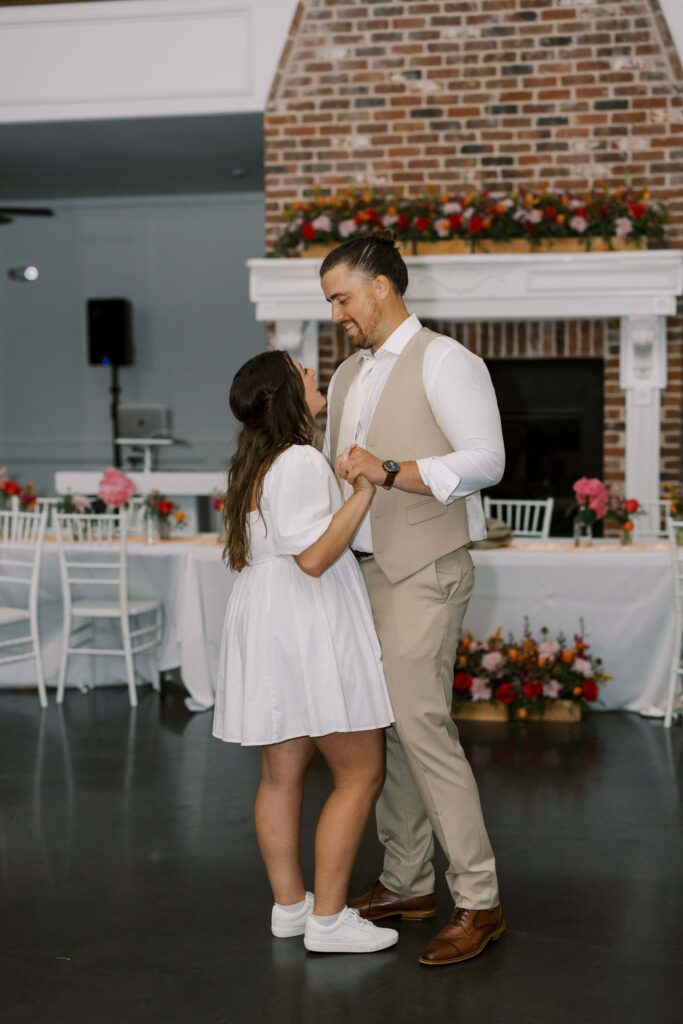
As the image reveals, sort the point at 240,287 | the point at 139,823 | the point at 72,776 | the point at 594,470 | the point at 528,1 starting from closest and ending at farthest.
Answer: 1. the point at 139,823
2. the point at 72,776
3. the point at 528,1
4. the point at 594,470
5. the point at 240,287

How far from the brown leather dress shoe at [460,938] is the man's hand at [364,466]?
1.04 m

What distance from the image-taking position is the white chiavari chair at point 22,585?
5594 mm

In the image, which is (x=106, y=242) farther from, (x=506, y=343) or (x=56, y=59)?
(x=506, y=343)

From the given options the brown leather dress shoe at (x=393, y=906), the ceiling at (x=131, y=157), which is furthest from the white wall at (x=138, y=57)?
Result: the brown leather dress shoe at (x=393, y=906)

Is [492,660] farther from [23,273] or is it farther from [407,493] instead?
[23,273]

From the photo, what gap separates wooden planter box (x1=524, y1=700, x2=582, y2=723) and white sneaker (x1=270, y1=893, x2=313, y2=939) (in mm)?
2467

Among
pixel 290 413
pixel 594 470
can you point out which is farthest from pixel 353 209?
pixel 290 413

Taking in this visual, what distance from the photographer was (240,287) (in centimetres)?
1074

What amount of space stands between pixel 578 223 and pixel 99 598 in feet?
11.0

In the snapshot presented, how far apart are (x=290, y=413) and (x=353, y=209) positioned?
4588 mm

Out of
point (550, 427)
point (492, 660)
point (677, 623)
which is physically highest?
point (550, 427)

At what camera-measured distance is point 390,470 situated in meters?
2.53

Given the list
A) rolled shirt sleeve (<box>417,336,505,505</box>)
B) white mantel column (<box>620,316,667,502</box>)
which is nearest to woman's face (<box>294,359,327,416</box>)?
rolled shirt sleeve (<box>417,336,505,505</box>)

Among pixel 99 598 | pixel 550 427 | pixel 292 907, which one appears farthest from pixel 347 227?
pixel 292 907
